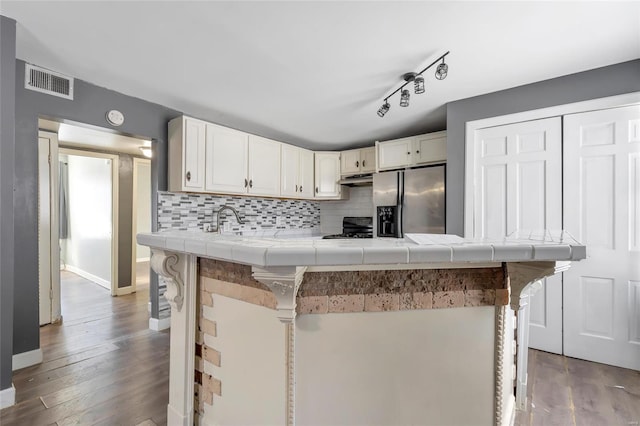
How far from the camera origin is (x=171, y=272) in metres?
1.36

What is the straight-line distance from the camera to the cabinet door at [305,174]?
4.34m

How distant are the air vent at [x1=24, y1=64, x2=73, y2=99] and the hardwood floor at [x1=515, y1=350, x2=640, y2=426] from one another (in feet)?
13.1

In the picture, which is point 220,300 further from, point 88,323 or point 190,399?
point 88,323

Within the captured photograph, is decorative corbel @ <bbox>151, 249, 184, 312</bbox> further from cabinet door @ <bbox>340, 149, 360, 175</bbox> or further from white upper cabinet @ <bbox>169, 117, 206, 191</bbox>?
cabinet door @ <bbox>340, 149, 360, 175</bbox>

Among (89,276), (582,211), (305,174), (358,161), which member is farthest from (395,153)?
(89,276)

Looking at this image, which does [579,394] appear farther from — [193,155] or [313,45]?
[193,155]

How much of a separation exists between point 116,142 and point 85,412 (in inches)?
137

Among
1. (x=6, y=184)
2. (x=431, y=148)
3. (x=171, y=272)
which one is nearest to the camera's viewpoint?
(x=171, y=272)

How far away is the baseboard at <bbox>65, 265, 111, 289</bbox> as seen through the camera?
4671 millimetres

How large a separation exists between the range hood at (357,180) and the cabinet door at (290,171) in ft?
2.46

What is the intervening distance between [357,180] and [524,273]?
3.43 m

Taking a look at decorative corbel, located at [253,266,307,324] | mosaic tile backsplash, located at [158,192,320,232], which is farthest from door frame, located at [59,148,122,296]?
decorative corbel, located at [253,266,307,324]

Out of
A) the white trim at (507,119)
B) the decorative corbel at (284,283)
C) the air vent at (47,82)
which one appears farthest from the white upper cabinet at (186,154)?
the white trim at (507,119)

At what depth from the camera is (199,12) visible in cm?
164
